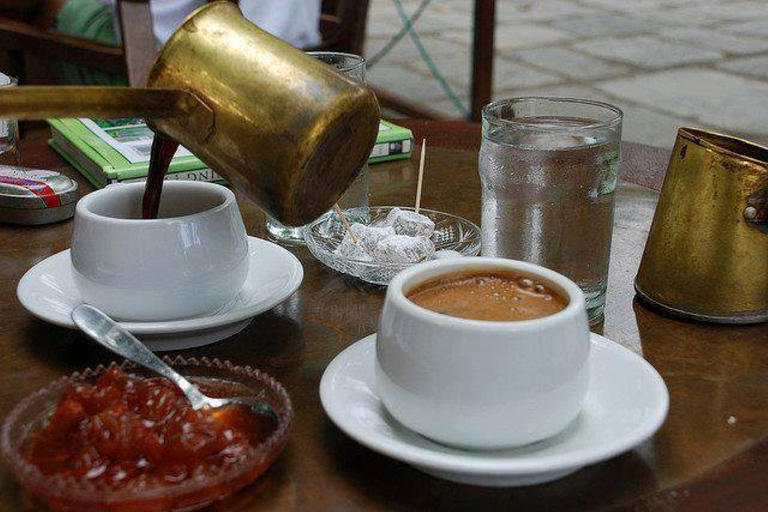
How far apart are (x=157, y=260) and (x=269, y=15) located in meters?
1.14

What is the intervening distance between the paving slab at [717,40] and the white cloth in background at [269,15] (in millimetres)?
1966

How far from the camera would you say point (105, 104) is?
0.54 meters

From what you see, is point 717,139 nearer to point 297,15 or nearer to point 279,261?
point 279,261

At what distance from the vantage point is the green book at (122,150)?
0.94 metres

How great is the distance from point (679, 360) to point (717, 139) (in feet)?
0.55

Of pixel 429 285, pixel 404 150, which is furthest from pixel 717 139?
pixel 404 150

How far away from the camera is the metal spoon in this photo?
0.54 m

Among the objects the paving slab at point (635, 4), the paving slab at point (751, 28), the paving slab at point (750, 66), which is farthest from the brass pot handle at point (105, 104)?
the paving slab at point (635, 4)

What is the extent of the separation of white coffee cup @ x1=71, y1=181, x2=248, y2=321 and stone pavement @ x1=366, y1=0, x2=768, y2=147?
1.95 meters

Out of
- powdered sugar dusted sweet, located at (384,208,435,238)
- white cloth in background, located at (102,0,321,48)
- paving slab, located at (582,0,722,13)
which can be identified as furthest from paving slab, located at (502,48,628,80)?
powdered sugar dusted sweet, located at (384,208,435,238)

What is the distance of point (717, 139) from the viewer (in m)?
0.72

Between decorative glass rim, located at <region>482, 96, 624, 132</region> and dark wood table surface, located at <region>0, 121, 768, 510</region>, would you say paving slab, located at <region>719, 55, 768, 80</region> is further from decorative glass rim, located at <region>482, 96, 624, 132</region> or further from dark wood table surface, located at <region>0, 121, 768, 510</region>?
decorative glass rim, located at <region>482, 96, 624, 132</region>

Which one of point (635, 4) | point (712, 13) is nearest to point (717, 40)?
point (712, 13)

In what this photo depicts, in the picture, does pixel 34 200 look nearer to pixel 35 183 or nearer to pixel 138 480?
pixel 35 183
